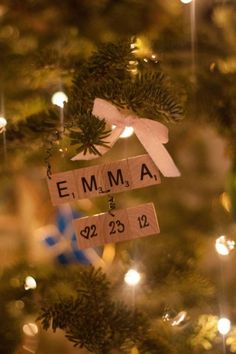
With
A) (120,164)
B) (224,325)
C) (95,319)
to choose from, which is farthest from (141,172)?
(224,325)

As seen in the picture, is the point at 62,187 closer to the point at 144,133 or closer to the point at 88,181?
the point at 88,181

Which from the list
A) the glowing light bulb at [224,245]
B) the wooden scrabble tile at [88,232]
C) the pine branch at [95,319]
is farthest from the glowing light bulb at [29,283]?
the glowing light bulb at [224,245]

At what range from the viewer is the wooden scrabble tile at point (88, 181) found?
0.72 m

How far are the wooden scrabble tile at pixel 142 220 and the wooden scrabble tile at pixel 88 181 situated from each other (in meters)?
0.05

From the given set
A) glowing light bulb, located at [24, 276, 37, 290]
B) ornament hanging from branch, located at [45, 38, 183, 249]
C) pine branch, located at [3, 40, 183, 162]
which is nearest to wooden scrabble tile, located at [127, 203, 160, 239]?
ornament hanging from branch, located at [45, 38, 183, 249]

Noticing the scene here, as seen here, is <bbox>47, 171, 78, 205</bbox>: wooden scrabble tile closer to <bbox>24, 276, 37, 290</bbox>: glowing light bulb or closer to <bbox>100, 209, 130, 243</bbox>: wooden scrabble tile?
<bbox>100, 209, 130, 243</bbox>: wooden scrabble tile

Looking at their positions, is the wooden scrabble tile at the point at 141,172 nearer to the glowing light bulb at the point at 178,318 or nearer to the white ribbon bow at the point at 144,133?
the white ribbon bow at the point at 144,133

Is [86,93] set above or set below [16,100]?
below

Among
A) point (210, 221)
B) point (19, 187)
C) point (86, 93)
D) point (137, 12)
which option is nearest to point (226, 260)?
point (210, 221)

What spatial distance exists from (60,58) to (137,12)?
27 centimetres

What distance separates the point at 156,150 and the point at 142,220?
0.10 meters

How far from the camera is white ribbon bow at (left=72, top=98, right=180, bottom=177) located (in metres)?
0.74

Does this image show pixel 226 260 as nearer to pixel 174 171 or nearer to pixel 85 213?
pixel 85 213

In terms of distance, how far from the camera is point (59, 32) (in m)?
1.06
